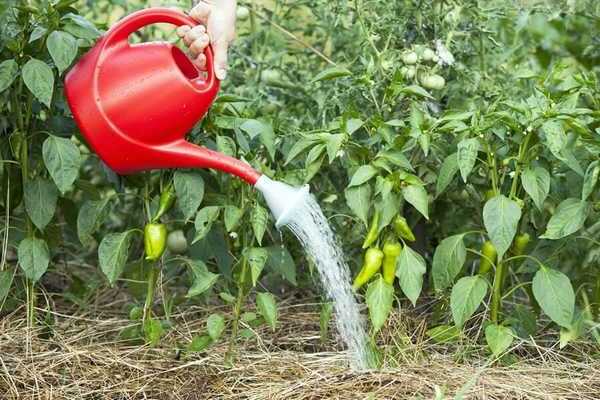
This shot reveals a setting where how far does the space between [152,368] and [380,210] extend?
617 millimetres

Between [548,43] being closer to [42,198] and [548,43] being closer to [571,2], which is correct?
[571,2]

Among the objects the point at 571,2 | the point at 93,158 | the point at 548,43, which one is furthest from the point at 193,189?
the point at 548,43

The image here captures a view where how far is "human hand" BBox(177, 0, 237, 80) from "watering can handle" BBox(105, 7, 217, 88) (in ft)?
0.04

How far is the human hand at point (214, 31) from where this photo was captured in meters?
2.26

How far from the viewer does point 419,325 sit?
2.60 meters

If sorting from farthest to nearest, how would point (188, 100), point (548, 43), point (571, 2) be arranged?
point (548, 43), point (571, 2), point (188, 100)

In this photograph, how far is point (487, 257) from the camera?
2422mm

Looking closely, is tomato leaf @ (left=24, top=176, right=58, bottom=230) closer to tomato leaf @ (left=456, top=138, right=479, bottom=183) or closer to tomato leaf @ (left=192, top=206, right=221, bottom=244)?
tomato leaf @ (left=192, top=206, right=221, bottom=244)

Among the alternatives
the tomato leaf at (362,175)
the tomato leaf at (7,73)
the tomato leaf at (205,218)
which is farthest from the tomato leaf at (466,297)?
the tomato leaf at (7,73)

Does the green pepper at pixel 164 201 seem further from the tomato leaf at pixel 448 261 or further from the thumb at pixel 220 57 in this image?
the tomato leaf at pixel 448 261

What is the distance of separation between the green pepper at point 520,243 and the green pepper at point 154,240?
76 centimetres

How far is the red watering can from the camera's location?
227 cm

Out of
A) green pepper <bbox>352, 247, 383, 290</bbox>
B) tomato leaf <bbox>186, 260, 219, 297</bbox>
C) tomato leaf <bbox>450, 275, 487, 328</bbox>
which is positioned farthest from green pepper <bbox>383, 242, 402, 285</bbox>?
tomato leaf <bbox>186, 260, 219, 297</bbox>

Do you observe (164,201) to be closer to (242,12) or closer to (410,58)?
(410,58)
